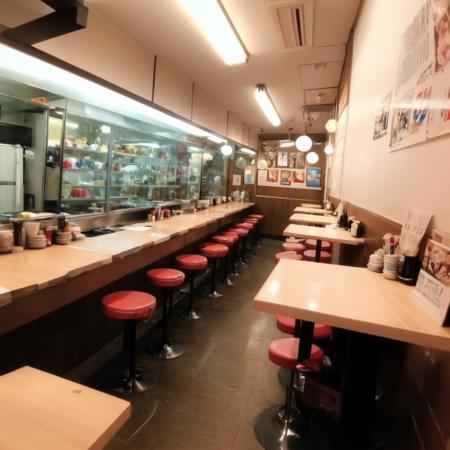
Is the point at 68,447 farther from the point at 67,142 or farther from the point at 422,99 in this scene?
the point at 67,142

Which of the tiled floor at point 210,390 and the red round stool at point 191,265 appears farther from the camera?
the red round stool at point 191,265

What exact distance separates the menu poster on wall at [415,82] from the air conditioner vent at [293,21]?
1282mm

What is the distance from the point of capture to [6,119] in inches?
119

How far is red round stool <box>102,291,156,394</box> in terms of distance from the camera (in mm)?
2038

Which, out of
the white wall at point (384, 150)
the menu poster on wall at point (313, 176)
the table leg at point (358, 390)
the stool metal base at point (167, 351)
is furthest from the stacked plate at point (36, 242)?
the menu poster on wall at point (313, 176)

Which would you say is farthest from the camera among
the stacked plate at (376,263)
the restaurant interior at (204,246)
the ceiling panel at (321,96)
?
the ceiling panel at (321,96)

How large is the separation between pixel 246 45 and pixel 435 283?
3.20 meters

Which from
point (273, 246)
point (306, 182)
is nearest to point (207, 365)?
point (273, 246)

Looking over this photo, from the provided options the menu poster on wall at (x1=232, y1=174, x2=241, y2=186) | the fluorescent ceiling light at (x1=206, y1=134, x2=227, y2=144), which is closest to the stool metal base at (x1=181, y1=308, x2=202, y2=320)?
the fluorescent ceiling light at (x1=206, y1=134, x2=227, y2=144)

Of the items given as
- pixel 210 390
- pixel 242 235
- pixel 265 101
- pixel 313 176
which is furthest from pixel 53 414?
pixel 313 176

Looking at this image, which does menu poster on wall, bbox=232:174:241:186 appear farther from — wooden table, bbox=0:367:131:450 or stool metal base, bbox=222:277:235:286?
wooden table, bbox=0:367:131:450

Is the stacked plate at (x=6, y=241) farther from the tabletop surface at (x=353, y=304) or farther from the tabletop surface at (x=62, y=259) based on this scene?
the tabletop surface at (x=353, y=304)

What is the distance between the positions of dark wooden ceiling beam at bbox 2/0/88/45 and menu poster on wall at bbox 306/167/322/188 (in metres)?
7.27

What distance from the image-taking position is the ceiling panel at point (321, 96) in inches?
192
